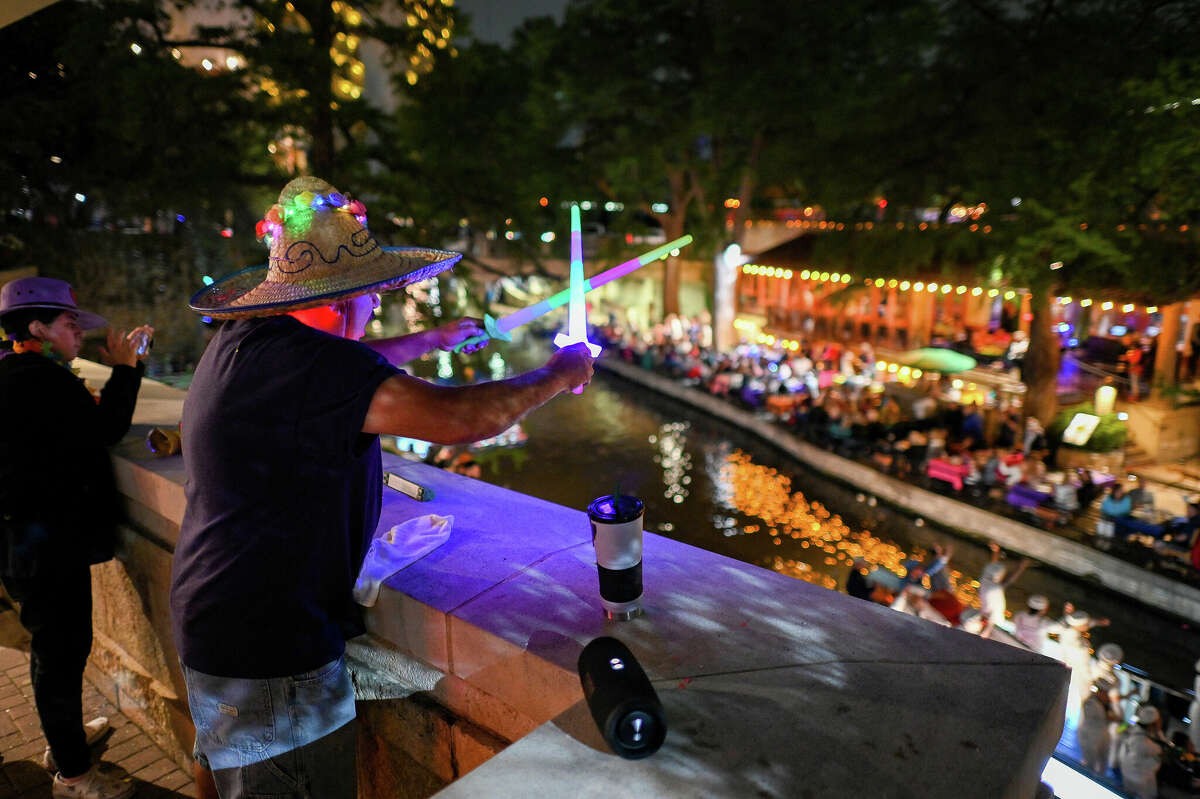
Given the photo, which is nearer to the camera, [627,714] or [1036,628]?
[627,714]

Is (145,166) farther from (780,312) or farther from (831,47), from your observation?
(780,312)

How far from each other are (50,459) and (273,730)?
1.73 metres

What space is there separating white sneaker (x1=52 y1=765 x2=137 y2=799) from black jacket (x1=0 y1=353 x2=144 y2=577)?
86 centimetres

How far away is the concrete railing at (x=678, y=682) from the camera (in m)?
1.60

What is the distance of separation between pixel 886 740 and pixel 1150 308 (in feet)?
53.3

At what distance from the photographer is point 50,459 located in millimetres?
2963

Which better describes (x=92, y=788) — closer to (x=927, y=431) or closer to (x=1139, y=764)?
(x=1139, y=764)

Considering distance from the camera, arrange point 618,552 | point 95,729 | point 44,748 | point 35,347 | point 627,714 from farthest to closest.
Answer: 1. point 95,729
2. point 44,748
3. point 35,347
4. point 618,552
5. point 627,714

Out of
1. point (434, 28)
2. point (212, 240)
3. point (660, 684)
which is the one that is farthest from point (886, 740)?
point (212, 240)

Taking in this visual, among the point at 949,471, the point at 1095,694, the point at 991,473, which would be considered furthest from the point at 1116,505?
the point at 1095,694

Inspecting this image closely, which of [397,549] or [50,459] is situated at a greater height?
[50,459]

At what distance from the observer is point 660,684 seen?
1901 millimetres

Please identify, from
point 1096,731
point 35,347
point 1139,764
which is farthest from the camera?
point 1096,731

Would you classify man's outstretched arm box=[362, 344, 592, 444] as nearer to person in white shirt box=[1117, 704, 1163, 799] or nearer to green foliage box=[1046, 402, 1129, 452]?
person in white shirt box=[1117, 704, 1163, 799]
